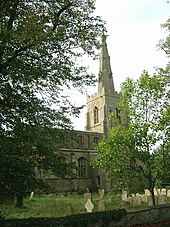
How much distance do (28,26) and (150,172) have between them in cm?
1081

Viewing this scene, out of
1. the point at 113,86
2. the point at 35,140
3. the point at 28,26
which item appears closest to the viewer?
the point at 28,26

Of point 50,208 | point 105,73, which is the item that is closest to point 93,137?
point 105,73

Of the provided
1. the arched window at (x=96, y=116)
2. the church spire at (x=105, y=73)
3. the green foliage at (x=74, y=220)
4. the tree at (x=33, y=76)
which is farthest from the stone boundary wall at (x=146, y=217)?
the arched window at (x=96, y=116)

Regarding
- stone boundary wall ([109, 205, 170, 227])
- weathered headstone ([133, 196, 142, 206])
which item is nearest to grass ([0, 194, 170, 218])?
weathered headstone ([133, 196, 142, 206])

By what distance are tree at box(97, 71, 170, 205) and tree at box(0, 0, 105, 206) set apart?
266 inches

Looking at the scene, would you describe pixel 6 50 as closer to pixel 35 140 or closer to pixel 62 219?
pixel 35 140

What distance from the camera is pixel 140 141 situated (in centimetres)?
1619

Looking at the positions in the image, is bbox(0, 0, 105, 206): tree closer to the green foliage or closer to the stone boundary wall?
the green foliage

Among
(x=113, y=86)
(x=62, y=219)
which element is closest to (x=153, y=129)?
(x=62, y=219)

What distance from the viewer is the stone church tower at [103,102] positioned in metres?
57.1

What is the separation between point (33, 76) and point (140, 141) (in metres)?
9.10

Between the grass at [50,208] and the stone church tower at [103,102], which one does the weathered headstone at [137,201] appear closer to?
the grass at [50,208]

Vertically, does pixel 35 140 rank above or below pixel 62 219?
above

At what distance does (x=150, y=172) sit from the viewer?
16.4 meters
